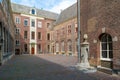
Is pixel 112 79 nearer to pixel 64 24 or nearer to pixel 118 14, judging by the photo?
pixel 118 14

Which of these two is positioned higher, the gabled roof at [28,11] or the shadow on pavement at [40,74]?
the gabled roof at [28,11]

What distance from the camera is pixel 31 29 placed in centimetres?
4162

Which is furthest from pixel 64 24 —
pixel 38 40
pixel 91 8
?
pixel 91 8

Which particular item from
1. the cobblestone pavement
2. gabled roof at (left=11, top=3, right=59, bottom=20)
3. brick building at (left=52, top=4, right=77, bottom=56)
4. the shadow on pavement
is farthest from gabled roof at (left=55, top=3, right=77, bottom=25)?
the shadow on pavement

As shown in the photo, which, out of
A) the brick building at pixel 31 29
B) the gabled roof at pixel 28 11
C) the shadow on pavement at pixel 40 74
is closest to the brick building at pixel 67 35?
the brick building at pixel 31 29

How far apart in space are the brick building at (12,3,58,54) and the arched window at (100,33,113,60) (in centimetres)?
3101

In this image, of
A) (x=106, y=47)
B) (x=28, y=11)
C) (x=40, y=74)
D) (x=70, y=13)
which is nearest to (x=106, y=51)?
(x=106, y=47)

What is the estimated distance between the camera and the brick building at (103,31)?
8969 mm

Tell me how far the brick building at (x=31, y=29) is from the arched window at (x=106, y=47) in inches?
1221

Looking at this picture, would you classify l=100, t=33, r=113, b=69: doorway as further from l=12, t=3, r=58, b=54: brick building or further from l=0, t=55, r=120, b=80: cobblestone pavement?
l=12, t=3, r=58, b=54: brick building

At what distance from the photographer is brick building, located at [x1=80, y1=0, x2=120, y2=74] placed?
897cm

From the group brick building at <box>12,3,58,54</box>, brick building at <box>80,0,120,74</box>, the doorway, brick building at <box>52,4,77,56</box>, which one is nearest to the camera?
brick building at <box>80,0,120,74</box>

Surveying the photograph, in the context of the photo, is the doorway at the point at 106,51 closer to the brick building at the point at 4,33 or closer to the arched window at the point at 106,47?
the arched window at the point at 106,47

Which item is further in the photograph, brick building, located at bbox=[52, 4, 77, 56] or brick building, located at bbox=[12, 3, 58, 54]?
brick building, located at bbox=[12, 3, 58, 54]
